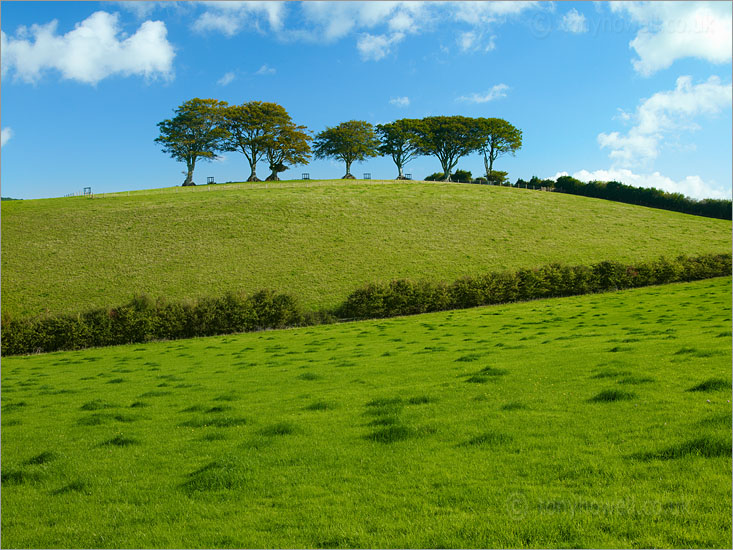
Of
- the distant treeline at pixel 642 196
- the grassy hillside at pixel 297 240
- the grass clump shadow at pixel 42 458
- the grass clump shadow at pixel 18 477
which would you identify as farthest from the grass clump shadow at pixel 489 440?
the distant treeline at pixel 642 196

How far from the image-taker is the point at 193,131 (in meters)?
103

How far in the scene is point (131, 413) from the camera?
13773mm

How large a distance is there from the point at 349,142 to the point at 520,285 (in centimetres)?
7595

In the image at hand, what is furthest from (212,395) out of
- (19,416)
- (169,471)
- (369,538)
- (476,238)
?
(476,238)

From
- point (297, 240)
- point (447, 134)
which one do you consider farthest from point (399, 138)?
point (297, 240)

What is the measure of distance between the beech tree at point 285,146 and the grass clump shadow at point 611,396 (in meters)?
102

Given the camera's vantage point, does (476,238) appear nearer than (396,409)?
No

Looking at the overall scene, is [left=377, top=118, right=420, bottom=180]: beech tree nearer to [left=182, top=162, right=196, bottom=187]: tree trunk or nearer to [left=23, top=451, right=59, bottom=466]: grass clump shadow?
[left=182, top=162, right=196, bottom=187]: tree trunk

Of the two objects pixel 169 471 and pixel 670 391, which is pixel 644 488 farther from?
pixel 169 471

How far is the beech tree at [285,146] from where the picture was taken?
106m

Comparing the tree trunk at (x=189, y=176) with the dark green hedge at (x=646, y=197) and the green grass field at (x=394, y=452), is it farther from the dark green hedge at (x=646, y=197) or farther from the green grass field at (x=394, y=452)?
the green grass field at (x=394, y=452)

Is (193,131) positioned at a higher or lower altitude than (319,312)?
higher

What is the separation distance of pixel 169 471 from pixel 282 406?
15.1ft

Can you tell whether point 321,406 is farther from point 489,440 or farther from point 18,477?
point 18,477
